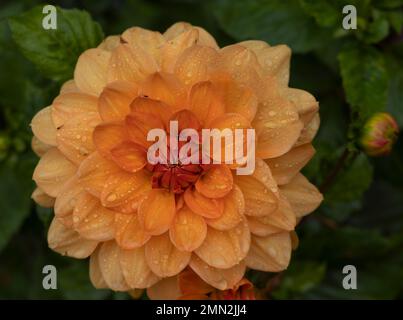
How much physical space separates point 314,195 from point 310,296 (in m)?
0.72

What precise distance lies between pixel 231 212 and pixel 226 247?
69 mm

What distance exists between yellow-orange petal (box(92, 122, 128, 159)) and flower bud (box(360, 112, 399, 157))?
507 millimetres

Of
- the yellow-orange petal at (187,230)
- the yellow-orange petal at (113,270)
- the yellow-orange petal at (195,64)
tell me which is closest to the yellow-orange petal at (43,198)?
the yellow-orange petal at (113,270)

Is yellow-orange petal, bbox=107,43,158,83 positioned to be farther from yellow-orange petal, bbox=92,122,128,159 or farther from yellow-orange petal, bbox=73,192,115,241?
yellow-orange petal, bbox=73,192,115,241

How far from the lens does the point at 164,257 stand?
1.40 m

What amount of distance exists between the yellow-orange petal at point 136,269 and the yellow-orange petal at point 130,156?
163mm

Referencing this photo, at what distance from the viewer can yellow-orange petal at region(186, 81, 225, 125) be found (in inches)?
53.0

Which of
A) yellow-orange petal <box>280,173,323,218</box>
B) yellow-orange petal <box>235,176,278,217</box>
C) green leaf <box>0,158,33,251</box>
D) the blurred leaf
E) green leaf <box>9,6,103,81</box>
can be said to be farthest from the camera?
green leaf <box>0,158,33,251</box>

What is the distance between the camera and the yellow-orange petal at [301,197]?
1.44 meters

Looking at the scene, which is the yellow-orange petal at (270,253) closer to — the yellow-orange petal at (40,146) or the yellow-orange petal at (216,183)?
the yellow-orange petal at (216,183)

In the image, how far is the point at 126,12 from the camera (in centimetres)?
235

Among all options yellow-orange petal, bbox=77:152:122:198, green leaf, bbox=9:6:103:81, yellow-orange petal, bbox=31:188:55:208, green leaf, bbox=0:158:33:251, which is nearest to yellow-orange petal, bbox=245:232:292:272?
yellow-orange petal, bbox=77:152:122:198

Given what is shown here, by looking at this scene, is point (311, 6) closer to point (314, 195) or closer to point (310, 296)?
point (314, 195)

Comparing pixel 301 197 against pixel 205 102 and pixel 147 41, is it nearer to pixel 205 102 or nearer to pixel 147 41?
pixel 205 102
